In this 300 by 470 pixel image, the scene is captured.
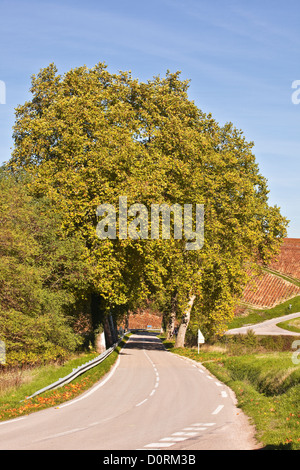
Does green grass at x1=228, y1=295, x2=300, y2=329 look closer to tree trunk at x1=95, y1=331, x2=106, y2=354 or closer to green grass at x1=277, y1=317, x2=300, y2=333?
green grass at x1=277, y1=317, x2=300, y2=333

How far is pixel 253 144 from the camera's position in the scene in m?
49.7

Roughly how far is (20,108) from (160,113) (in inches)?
429

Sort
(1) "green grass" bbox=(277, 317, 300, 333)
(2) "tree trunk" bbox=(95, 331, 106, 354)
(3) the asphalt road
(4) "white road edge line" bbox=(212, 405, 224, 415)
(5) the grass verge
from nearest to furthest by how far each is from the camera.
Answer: (3) the asphalt road → (5) the grass verge → (4) "white road edge line" bbox=(212, 405, 224, 415) → (2) "tree trunk" bbox=(95, 331, 106, 354) → (1) "green grass" bbox=(277, 317, 300, 333)

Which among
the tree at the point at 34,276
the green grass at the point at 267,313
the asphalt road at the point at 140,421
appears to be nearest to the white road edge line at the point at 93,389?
the asphalt road at the point at 140,421

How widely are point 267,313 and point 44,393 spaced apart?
68.5 m

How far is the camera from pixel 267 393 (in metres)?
20.3

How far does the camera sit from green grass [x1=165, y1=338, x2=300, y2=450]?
1216 centimetres

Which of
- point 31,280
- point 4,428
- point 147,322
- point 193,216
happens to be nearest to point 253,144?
point 193,216

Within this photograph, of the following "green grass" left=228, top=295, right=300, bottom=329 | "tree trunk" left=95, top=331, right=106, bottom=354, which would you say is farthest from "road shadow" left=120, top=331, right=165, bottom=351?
"green grass" left=228, top=295, right=300, bottom=329

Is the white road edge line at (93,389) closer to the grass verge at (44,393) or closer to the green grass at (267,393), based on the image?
the grass verge at (44,393)

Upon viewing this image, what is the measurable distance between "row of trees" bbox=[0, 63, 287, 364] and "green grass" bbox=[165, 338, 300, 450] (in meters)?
8.07

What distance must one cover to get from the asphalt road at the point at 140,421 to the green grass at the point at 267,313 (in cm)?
5604

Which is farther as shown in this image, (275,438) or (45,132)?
(45,132)
